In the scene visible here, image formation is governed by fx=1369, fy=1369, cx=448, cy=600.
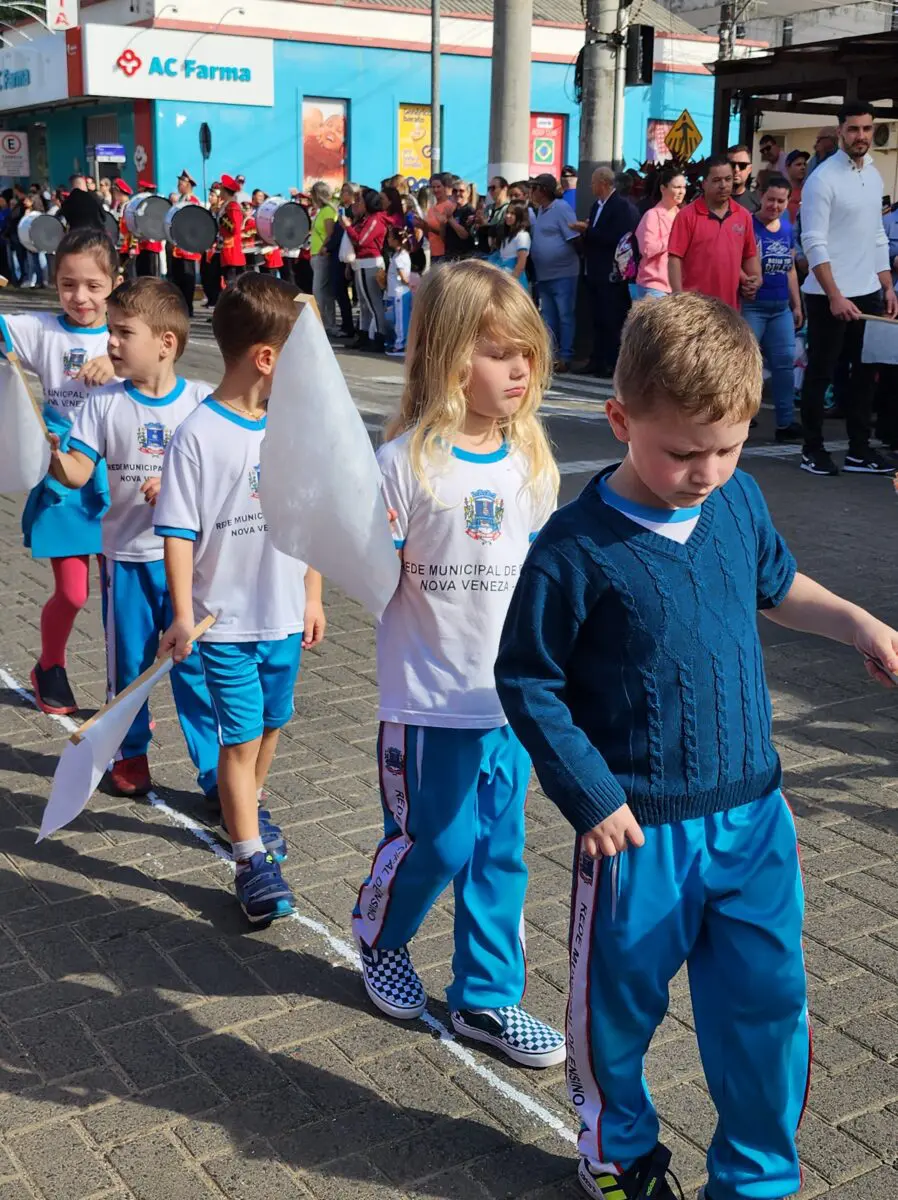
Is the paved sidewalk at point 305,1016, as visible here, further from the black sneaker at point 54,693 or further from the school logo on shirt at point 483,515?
the school logo on shirt at point 483,515

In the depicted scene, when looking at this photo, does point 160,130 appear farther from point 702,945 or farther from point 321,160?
point 702,945

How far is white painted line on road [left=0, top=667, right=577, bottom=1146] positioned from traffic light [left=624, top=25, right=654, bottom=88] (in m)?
13.1

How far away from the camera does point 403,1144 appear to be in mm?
2775

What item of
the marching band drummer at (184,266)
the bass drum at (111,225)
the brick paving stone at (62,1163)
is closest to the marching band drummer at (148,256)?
the bass drum at (111,225)

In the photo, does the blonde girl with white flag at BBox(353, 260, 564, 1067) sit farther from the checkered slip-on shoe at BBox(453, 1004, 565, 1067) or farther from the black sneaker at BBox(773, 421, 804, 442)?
the black sneaker at BBox(773, 421, 804, 442)

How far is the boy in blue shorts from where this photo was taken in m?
2.24

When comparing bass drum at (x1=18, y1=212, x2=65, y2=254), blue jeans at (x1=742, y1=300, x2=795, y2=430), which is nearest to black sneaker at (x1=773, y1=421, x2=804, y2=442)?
blue jeans at (x1=742, y1=300, x2=795, y2=430)

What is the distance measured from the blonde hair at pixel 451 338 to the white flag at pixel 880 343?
662 cm

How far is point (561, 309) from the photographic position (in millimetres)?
15109

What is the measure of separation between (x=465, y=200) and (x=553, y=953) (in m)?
14.4

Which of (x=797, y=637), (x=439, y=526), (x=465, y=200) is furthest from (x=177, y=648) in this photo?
(x=465, y=200)

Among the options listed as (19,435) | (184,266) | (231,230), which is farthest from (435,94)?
(19,435)

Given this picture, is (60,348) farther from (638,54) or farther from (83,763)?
(638,54)

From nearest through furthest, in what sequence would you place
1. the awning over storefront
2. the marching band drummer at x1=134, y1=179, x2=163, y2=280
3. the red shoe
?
the red shoe, the awning over storefront, the marching band drummer at x1=134, y1=179, x2=163, y2=280
